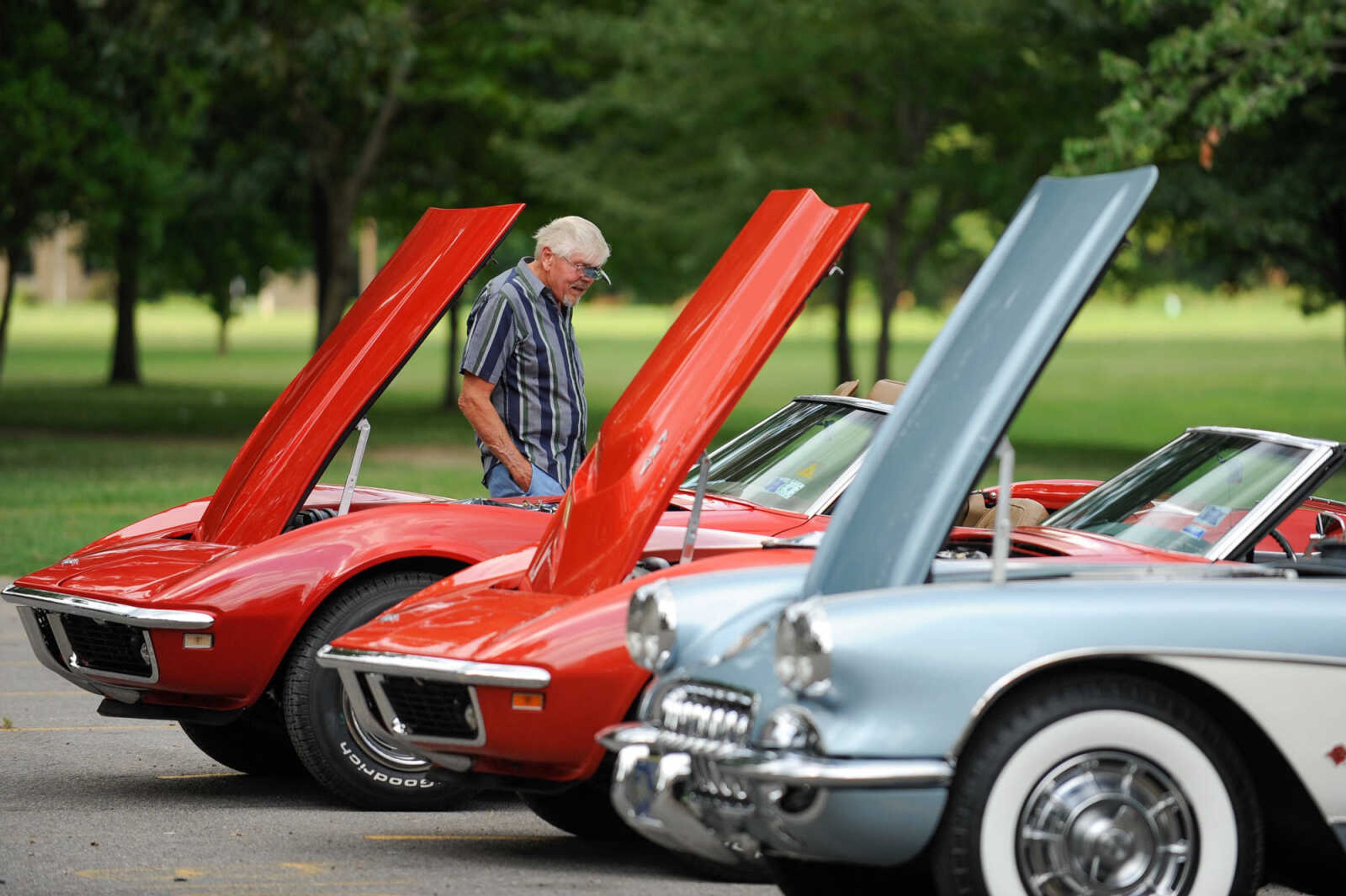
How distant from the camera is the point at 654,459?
5.96 m

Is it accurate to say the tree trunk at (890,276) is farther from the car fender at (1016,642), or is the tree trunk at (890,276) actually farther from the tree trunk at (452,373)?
the car fender at (1016,642)

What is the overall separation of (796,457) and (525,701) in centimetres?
247

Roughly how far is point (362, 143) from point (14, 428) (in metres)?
7.50

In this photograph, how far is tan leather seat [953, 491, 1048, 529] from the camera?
7.62m

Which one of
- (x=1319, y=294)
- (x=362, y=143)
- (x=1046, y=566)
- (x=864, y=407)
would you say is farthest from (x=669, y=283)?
(x=1046, y=566)

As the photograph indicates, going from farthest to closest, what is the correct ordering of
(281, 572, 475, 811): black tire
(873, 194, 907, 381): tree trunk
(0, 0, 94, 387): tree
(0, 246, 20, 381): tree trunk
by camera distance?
(0, 246, 20, 381): tree trunk, (873, 194, 907, 381): tree trunk, (0, 0, 94, 387): tree, (281, 572, 475, 811): black tire

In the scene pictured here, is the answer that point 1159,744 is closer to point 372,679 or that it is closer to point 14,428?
point 372,679

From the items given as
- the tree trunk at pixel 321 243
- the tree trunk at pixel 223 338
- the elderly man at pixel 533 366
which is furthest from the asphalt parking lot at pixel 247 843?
the tree trunk at pixel 223 338

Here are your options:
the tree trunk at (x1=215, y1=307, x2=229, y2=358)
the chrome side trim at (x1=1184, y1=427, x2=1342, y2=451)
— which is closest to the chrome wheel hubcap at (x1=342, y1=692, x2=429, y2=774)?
the chrome side trim at (x1=1184, y1=427, x2=1342, y2=451)

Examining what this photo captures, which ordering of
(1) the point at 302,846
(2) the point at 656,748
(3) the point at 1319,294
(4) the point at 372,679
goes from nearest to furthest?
(2) the point at 656,748 < (4) the point at 372,679 < (1) the point at 302,846 < (3) the point at 1319,294

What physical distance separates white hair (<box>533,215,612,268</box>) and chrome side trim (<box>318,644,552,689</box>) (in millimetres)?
2254

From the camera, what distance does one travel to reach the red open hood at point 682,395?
5.91 metres

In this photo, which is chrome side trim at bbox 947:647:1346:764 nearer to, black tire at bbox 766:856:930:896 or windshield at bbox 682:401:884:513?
black tire at bbox 766:856:930:896

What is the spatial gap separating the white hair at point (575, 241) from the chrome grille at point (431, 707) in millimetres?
2293
